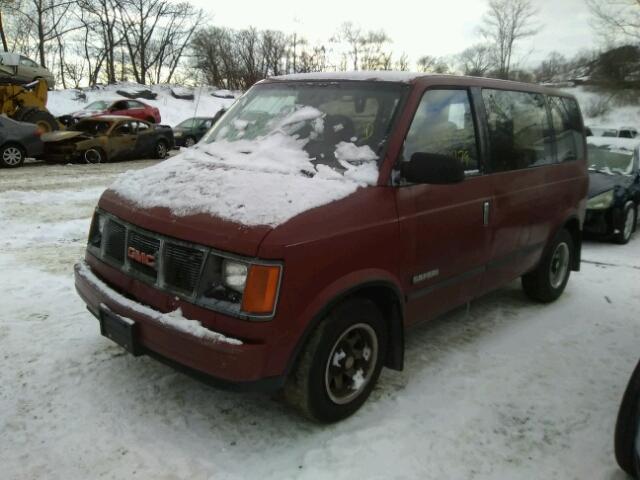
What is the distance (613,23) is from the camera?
36406 mm

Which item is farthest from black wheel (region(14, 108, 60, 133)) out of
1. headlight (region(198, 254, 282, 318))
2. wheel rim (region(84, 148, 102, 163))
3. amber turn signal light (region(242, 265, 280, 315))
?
amber turn signal light (region(242, 265, 280, 315))

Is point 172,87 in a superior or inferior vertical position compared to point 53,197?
superior

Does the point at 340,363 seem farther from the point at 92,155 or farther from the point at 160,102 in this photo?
the point at 160,102

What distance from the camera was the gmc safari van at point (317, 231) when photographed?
2.68 m

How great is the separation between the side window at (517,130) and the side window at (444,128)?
25 cm

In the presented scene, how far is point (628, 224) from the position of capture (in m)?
8.22

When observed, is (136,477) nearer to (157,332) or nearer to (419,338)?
(157,332)

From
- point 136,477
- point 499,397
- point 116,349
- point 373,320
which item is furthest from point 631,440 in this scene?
point 116,349

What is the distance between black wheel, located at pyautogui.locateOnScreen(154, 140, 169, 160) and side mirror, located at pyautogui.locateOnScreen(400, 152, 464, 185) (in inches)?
622

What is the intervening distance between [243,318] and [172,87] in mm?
42981

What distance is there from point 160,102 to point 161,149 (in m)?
21.9

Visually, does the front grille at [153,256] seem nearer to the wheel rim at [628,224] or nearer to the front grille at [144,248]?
the front grille at [144,248]

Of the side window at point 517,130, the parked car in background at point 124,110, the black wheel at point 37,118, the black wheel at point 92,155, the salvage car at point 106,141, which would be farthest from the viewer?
the parked car in background at point 124,110

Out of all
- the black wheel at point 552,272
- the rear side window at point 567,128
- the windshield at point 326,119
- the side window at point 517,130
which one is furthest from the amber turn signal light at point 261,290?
the rear side window at point 567,128
